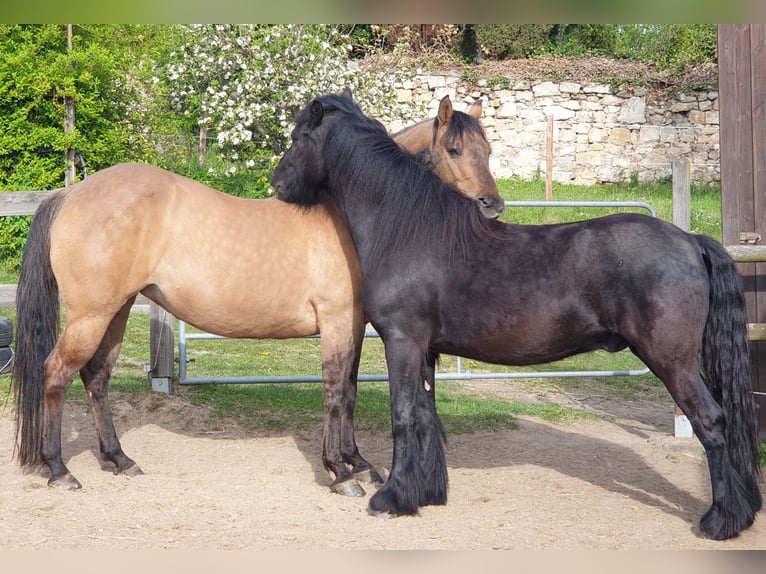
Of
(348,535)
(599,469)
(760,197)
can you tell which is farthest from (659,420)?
(348,535)

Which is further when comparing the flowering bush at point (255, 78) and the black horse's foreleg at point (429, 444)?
the flowering bush at point (255, 78)

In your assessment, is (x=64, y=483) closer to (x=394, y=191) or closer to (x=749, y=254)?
(x=394, y=191)

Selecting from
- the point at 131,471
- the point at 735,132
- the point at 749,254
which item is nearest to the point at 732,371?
the point at 749,254

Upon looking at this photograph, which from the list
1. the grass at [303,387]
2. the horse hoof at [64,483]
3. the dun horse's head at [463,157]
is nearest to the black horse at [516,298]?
the dun horse's head at [463,157]

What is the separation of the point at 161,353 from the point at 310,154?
8.81ft

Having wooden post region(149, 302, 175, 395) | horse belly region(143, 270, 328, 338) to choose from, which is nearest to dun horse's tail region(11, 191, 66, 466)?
horse belly region(143, 270, 328, 338)

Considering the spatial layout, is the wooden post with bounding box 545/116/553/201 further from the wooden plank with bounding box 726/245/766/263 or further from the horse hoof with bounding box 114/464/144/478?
the horse hoof with bounding box 114/464/144/478

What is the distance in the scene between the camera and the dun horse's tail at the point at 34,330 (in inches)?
189

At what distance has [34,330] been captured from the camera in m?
4.88

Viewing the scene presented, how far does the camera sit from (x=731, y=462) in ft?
13.2

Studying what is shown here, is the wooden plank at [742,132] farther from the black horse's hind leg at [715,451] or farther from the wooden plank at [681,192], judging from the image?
the black horse's hind leg at [715,451]

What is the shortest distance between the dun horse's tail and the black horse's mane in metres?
1.70

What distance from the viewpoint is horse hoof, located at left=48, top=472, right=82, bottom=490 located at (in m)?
4.72

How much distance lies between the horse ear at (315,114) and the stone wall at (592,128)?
12.4 metres
